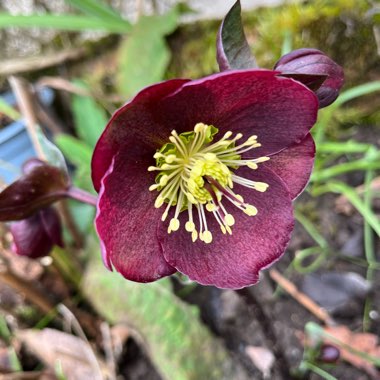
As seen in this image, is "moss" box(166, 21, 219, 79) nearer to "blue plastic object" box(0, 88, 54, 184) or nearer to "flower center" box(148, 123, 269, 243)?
"blue plastic object" box(0, 88, 54, 184)

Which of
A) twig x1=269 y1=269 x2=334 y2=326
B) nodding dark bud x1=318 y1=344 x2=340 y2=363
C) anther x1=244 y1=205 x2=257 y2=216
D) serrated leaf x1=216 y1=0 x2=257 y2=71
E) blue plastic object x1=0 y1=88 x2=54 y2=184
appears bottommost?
twig x1=269 y1=269 x2=334 y2=326

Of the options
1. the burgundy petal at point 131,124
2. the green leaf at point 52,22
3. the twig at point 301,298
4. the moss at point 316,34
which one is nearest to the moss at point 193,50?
the moss at point 316,34

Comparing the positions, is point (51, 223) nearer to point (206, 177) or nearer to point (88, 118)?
point (206, 177)

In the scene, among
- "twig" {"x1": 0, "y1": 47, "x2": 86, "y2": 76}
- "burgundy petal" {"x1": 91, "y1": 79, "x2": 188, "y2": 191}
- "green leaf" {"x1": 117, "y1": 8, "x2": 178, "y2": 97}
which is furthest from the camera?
"twig" {"x1": 0, "y1": 47, "x2": 86, "y2": 76}

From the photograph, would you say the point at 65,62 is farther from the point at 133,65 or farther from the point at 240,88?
the point at 240,88

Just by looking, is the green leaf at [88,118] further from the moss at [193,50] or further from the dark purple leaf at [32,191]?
the dark purple leaf at [32,191]

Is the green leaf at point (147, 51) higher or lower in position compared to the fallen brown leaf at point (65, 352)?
higher

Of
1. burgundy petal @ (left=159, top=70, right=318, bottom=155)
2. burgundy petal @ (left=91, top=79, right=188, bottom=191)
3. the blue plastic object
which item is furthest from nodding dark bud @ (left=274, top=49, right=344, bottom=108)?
the blue plastic object

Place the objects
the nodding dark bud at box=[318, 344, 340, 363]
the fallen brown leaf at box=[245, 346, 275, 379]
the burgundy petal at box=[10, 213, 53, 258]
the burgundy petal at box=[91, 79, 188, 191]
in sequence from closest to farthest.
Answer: the burgundy petal at box=[91, 79, 188, 191] → the burgundy petal at box=[10, 213, 53, 258] → the nodding dark bud at box=[318, 344, 340, 363] → the fallen brown leaf at box=[245, 346, 275, 379]
